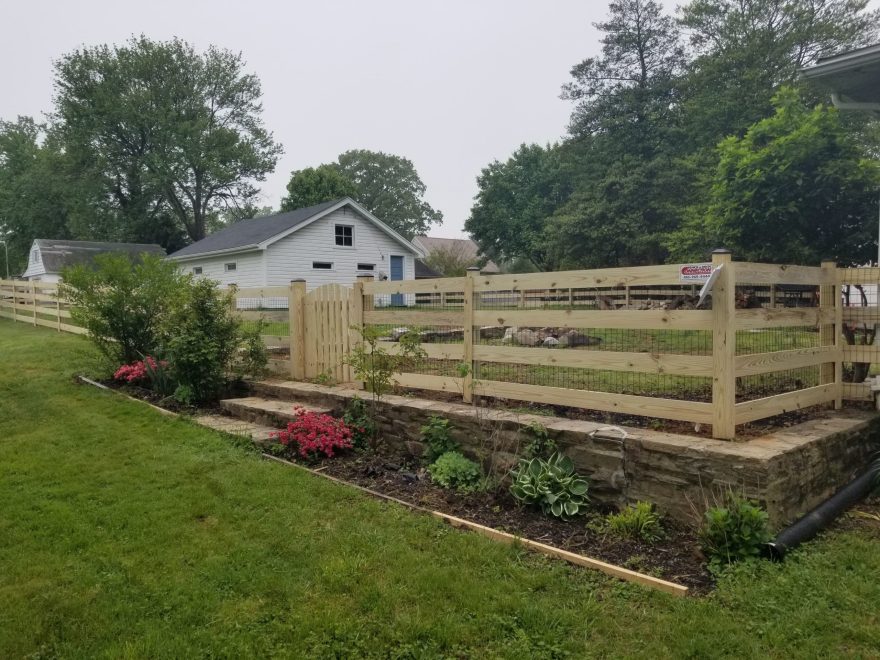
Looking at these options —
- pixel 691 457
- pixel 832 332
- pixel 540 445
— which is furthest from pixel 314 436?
pixel 832 332

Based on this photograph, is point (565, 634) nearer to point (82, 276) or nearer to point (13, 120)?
point (82, 276)

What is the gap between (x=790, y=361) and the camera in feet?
13.1

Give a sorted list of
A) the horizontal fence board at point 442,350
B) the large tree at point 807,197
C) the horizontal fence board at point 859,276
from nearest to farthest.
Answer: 1. the horizontal fence board at point 859,276
2. the horizontal fence board at point 442,350
3. the large tree at point 807,197

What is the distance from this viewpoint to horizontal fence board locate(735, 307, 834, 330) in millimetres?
3557

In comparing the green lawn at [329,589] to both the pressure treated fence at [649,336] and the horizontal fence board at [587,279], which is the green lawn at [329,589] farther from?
the horizontal fence board at [587,279]

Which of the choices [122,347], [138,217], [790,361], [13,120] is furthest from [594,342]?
[13,120]

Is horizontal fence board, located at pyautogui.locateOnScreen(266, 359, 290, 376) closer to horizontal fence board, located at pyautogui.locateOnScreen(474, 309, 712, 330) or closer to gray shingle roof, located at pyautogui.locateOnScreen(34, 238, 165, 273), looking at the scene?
horizontal fence board, located at pyautogui.locateOnScreen(474, 309, 712, 330)

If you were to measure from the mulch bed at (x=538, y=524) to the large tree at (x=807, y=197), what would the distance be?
4.46 metres

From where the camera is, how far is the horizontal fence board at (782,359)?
356 cm

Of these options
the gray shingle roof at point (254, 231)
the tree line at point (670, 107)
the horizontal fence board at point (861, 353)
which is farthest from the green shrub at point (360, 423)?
the gray shingle roof at point (254, 231)

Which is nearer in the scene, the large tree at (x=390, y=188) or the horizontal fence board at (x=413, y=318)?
the horizontal fence board at (x=413, y=318)

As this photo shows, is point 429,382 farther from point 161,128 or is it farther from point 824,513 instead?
point 161,128

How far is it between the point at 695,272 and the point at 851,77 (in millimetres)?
4227

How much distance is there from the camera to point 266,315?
7188 millimetres
